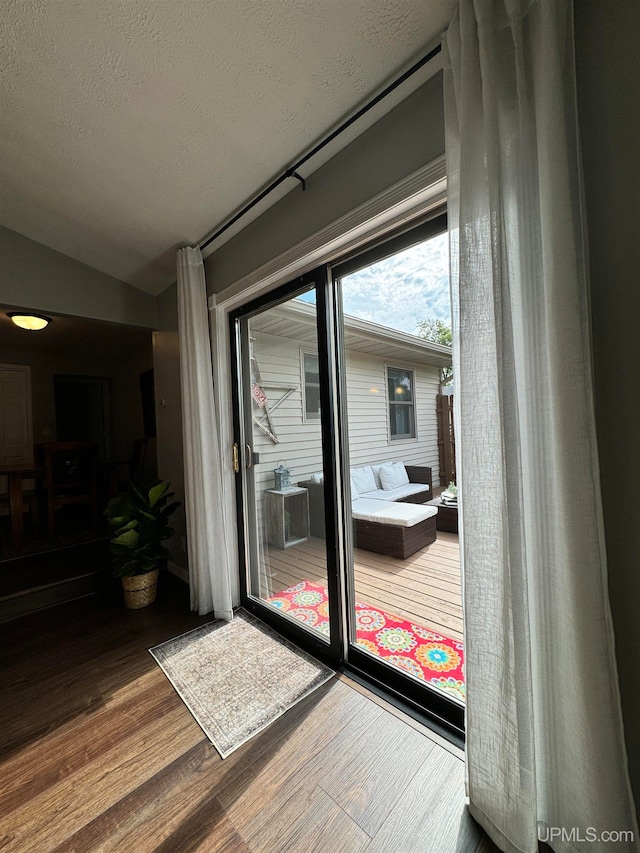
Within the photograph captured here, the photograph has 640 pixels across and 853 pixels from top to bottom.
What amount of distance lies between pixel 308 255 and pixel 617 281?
53.4 inches

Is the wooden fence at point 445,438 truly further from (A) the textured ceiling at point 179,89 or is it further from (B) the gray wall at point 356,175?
(A) the textured ceiling at point 179,89

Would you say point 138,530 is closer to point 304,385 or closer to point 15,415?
point 304,385

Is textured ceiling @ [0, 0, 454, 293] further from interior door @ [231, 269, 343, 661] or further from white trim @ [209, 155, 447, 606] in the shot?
interior door @ [231, 269, 343, 661]

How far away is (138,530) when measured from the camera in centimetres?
262

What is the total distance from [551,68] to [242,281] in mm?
1742

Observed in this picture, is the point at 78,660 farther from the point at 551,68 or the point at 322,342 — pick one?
the point at 551,68

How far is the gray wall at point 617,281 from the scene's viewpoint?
920 millimetres

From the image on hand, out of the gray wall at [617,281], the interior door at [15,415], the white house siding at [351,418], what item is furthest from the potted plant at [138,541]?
the interior door at [15,415]

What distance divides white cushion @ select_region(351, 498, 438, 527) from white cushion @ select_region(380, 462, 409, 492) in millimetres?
913

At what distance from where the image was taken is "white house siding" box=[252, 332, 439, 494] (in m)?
2.19

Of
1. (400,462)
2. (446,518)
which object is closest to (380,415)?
(400,462)

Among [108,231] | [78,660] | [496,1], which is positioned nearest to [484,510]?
[496,1]

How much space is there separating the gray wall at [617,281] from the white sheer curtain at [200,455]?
214cm

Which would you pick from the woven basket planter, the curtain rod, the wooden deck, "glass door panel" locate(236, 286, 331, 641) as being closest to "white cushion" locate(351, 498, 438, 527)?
the wooden deck
